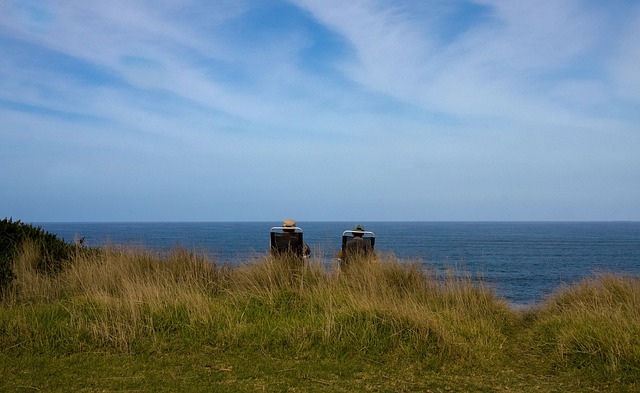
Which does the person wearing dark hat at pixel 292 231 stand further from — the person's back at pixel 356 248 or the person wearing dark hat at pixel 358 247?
the person wearing dark hat at pixel 358 247

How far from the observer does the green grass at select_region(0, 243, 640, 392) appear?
216 inches

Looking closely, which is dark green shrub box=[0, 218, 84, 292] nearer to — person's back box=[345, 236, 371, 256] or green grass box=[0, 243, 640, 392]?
green grass box=[0, 243, 640, 392]

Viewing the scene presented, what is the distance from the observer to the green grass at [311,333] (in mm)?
5488

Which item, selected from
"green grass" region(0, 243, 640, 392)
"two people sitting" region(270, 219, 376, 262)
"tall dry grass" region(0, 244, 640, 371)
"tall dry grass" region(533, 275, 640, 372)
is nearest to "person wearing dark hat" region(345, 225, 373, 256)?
"two people sitting" region(270, 219, 376, 262)

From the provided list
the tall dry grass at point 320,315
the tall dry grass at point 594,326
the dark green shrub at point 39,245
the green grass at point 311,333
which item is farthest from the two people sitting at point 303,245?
the dark green shrub at point 39,245

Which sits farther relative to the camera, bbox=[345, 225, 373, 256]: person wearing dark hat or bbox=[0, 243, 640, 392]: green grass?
bbox=[345, 225, 373, 256]: person wearing dark hat

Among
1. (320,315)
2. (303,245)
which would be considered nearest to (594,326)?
(320,315)

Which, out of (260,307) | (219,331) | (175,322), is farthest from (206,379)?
(260,307)

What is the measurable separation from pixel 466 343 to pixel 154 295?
3.87 m

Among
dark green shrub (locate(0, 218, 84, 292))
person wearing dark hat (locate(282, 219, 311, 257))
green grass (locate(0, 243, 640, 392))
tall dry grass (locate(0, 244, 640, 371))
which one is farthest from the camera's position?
person wearing dark hat (locate(282, 219, 311, 257))

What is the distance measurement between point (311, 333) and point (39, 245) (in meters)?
6.47

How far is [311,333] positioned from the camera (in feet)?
21.5

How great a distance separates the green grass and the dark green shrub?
126 centimetres

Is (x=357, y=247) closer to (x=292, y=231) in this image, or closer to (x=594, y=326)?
(x=292, y=231)
